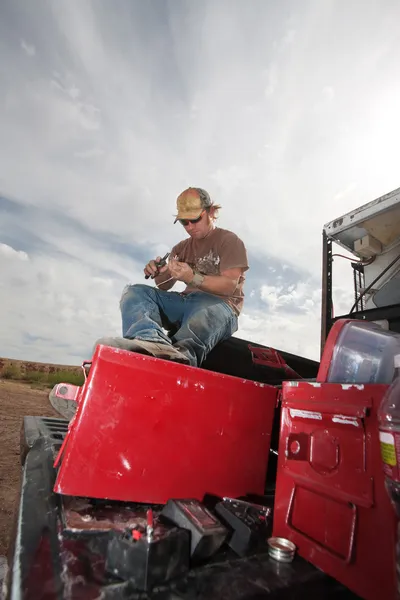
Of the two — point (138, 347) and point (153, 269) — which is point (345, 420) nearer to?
point (138, 347)

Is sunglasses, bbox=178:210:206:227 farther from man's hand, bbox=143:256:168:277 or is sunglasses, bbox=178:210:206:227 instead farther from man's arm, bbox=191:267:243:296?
man's arm, bbox=191:267:243:296

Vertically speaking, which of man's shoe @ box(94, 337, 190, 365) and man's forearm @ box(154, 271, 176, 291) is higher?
man's forearm @ box(154, 271, 176, 291)

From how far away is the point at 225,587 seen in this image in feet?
2.66

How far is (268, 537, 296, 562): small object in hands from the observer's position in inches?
38.1

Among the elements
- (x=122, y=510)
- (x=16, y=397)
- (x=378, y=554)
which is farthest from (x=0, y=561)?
(x=16, y=397)

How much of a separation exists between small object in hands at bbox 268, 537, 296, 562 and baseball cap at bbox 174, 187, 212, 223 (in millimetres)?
2273

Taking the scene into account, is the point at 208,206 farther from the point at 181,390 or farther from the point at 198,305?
the point at 181,390

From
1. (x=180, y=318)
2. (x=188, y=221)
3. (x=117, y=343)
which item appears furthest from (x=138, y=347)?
(x=188, y=221)

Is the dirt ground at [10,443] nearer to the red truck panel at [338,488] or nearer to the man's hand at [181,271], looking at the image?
the red truck panel at [338,488]

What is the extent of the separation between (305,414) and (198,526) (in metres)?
0.52

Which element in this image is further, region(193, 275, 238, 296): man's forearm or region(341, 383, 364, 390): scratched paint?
region(193, 275, 238, 296): man's forearm

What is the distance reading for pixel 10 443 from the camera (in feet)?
15.5

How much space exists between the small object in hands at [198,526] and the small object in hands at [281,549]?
177 millimetres

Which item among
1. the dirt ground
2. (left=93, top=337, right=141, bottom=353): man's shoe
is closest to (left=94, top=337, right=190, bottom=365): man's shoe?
(left=93, top=337, right=141, bottom=353): man's shoe
